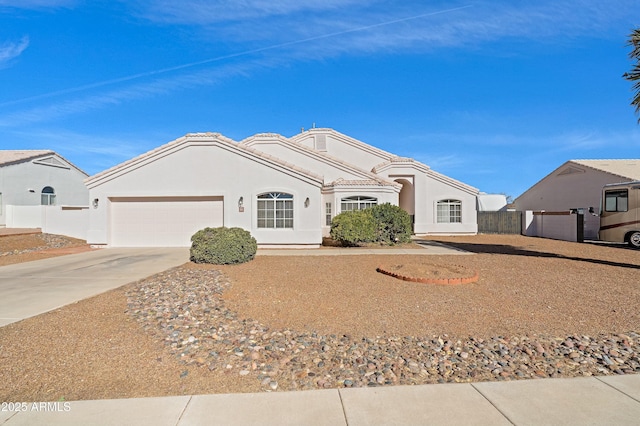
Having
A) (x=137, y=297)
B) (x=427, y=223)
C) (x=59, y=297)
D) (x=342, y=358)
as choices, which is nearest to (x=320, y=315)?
(x=342, y=358)

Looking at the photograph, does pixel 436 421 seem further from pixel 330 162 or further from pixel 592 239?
pixel 592 239

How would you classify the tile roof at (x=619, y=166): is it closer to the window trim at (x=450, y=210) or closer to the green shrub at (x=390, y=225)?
the window trim at (x=450, y=210)

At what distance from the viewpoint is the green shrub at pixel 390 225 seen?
1666 centimetres

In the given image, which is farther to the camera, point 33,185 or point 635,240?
point 33,185

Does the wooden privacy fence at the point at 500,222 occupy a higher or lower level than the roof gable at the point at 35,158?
lower

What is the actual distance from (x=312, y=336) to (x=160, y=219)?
13.5m

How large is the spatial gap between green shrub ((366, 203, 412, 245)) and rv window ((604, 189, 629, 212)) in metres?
11.3

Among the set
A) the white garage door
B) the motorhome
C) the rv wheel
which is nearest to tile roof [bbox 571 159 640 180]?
the motorhome

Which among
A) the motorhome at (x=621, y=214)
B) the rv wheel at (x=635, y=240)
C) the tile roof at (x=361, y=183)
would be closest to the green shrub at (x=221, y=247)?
the tile roof at (x=361, y=183)

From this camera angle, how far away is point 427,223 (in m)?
23.6

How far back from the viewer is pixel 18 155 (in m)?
27.6

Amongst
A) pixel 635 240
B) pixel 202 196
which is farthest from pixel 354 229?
pixel 635 240

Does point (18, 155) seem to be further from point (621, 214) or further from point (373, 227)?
point (621, 214)

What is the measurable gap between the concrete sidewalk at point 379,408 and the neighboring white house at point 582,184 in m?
24.4
